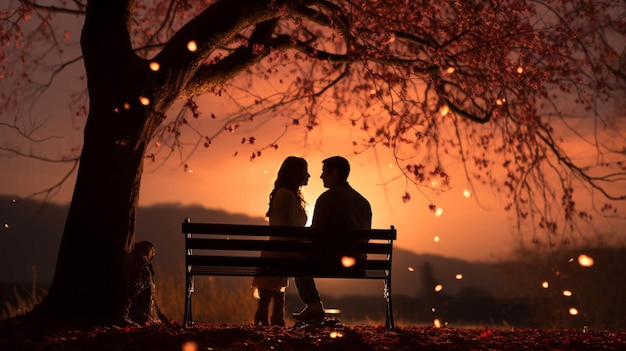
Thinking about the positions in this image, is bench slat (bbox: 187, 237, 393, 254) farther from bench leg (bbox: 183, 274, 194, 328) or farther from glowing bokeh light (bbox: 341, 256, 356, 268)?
→ bench leg (bbox: 183, 274, 194, 328)

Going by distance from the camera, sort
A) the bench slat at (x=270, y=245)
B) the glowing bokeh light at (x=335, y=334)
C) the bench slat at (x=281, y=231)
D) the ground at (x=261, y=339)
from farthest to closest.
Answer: the bench slat at (x=270, y=245)
the bench slat at (x=281, y=231)
the glowing bokeh light at (x=335, y=334)
the ground at (x=261, y=339)

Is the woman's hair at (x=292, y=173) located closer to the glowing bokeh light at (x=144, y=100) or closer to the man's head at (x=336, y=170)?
the man's head at (x=336, y=170)

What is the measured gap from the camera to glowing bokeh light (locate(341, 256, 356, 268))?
8605 millimetres

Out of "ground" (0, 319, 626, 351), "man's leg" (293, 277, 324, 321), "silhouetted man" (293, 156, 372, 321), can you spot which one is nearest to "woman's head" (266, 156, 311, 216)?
"silhouetted man" (293, 156, 372, 321)

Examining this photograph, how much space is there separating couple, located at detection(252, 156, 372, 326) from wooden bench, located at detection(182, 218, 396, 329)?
0.78 feet

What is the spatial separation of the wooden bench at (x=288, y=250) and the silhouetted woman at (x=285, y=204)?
569mm

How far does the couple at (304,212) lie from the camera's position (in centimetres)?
874

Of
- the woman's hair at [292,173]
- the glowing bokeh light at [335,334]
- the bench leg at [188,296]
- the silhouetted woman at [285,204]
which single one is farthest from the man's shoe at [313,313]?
the woman's hair at [292,173]

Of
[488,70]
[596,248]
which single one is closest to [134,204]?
[488,70]

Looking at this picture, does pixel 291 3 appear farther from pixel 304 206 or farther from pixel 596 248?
pixel 596 248

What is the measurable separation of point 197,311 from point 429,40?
5.95m

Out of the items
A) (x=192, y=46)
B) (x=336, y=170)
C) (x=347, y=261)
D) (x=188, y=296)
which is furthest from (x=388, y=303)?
(x=192, y=46)

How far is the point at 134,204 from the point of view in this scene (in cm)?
929

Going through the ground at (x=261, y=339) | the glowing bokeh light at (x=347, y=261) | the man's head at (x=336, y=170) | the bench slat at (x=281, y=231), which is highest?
the man's head at (x=336, y=170)
